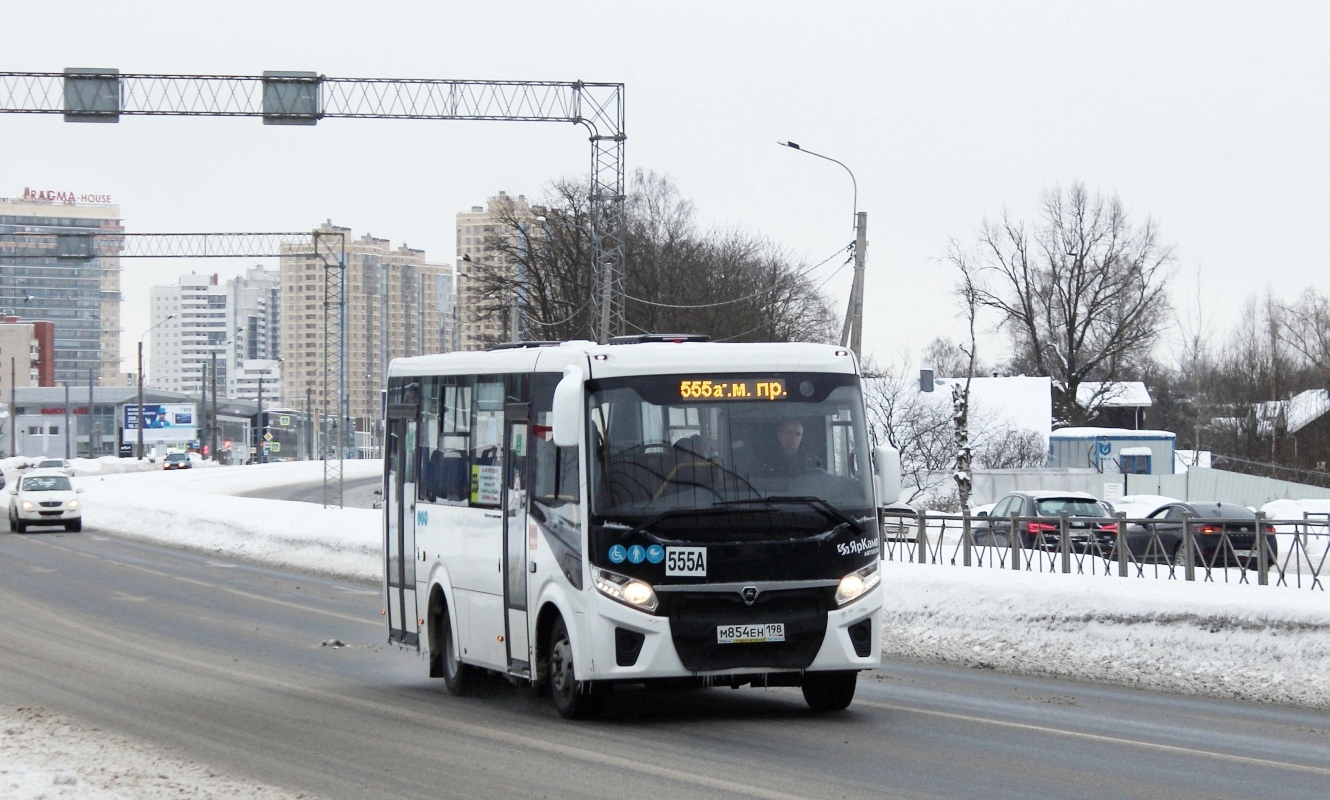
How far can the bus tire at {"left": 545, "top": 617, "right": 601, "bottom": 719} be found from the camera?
1133cm

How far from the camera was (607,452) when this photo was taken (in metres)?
11.2

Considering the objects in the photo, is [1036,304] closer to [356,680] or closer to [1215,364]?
[1215,364]

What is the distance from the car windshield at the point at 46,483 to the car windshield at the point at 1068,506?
28067 mm

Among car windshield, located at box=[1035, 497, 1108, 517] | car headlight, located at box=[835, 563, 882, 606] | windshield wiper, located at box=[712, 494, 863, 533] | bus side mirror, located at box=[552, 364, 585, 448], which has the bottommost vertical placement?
car windshield, located at box=[1035, 497, 1108, 517]

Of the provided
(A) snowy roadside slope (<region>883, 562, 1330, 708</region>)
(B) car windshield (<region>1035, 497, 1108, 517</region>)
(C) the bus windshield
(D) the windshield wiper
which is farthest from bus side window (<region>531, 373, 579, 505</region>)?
(B) car windshield (<region>1035, 497, 1108, 517</region>)

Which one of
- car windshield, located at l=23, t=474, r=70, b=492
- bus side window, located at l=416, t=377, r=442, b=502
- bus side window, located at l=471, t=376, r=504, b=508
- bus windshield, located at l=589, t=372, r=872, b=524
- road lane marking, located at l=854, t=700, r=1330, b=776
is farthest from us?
car windshield, located at l=23, t=474, r=70, b=492

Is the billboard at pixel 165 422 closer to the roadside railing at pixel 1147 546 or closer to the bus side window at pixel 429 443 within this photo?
the roadside railing at pixel 1147 546

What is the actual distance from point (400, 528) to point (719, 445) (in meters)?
4.58

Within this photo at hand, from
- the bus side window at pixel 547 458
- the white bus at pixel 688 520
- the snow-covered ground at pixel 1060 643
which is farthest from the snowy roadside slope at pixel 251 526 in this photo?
the white bus at pixel 688 520

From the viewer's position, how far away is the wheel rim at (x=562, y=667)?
448 inches

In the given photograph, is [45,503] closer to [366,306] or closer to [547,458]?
Answer: [547,458]

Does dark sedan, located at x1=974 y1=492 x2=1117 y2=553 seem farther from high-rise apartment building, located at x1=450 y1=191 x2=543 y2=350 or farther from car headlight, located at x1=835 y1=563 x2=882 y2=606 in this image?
high-rise apartment building, located at x1=450 y1=191 x2=543 y2=350

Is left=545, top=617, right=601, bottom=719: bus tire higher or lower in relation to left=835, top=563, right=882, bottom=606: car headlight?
lower

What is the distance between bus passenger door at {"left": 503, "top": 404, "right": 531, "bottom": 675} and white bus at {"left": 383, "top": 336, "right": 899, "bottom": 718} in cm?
2
